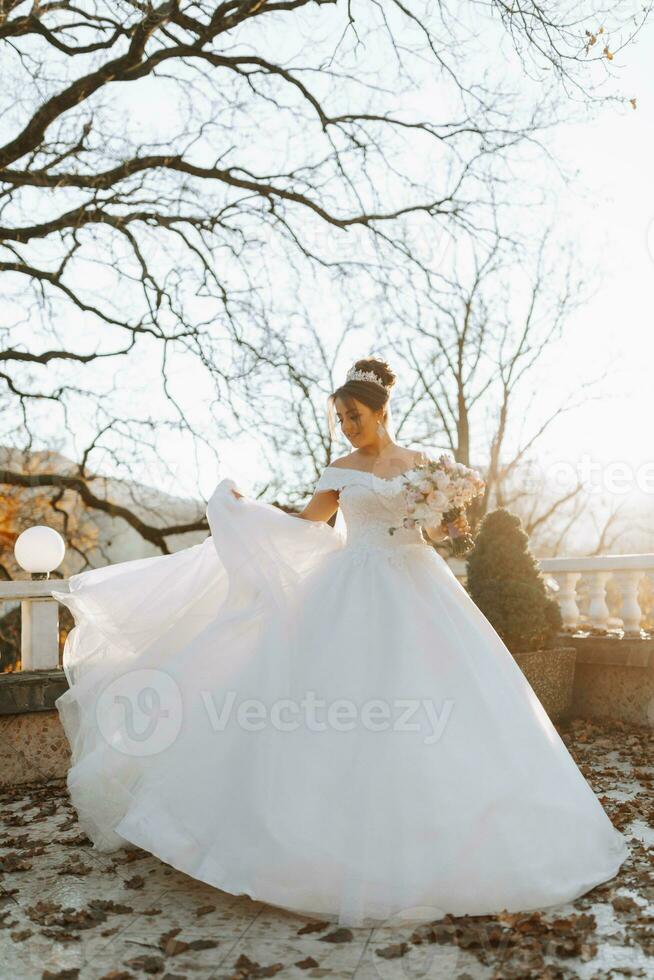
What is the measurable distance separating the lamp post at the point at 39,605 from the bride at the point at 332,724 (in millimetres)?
1878

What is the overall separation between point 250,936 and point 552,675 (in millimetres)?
4861

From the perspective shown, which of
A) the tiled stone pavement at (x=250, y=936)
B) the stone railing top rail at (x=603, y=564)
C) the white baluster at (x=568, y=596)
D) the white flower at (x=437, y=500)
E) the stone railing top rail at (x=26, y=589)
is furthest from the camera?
the white baluster at (x=568, y=596)

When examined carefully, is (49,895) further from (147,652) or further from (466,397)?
(466,397)

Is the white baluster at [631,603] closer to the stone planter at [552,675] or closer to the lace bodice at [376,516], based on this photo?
the stone planter at [552,675]

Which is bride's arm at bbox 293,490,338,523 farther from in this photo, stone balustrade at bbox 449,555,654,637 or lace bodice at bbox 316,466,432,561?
stone balustrade at bbox 449,555,654,637

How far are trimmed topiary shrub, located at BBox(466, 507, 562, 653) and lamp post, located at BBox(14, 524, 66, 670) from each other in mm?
3253

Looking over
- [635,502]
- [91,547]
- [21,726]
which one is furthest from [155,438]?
[635,502]

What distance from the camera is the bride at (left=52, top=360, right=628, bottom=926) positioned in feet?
11.9

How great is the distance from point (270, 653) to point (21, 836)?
1955 millimetres

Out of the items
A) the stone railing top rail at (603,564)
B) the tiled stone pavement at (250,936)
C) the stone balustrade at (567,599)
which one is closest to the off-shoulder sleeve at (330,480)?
the tiled stone pavement at (250,936)

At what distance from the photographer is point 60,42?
33.6 feet

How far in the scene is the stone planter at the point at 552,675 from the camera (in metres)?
7.73

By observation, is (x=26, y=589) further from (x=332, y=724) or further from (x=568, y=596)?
(x=568, y=596)

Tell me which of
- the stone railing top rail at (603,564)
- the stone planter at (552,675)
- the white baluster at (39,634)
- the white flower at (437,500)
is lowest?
the stone planter at (552,675)
